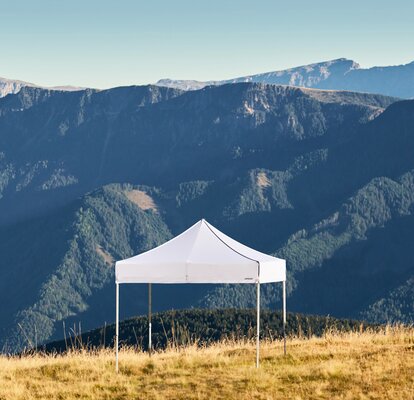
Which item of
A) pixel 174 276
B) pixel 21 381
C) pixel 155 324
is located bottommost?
pixel 155 324

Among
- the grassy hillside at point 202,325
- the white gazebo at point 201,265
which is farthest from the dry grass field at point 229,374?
the grassy hillside at point 202,325

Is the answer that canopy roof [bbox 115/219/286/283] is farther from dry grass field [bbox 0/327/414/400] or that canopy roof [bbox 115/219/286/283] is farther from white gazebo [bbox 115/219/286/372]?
dry grass field [bbox 0/327/414/400]

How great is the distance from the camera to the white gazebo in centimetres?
3662

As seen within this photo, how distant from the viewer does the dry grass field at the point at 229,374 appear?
31.3m

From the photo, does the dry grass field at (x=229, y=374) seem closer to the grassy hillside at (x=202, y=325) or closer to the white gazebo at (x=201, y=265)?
the white gazebo at (x=201, y=265)

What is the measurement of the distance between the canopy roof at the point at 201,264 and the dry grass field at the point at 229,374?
3.01 metres

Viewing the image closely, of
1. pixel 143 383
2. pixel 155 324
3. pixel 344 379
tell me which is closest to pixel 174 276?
pixel 143 383

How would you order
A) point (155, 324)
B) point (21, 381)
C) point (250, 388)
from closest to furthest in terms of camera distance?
point (250, 388)
point (21, 381)
point (155, 324)

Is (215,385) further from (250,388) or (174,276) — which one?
(174,276)

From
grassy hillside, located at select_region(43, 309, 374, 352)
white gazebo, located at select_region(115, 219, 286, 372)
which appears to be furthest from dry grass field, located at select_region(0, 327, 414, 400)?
grassy hillside, located at select_region(43, 309, 374, 352)

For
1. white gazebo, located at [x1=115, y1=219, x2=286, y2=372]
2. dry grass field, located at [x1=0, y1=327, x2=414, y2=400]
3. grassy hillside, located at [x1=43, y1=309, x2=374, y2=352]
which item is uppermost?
white gazebo, located at [x1=115, y1=219, x2=286, y2=372]

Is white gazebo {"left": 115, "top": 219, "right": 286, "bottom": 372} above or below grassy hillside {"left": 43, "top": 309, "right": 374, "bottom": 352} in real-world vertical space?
above

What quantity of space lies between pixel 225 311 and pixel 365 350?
129868 millimetres

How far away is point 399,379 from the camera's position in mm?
31922
